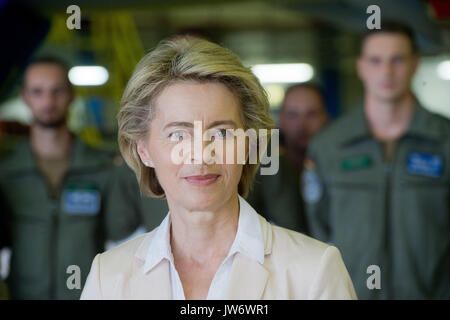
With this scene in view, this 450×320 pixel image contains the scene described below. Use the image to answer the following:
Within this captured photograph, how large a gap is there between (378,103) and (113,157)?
3.62 ft

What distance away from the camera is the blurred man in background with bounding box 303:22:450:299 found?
225 centimetres

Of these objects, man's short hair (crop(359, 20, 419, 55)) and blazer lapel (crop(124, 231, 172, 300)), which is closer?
blazer lapel (crop(124, 231, 172, 300))

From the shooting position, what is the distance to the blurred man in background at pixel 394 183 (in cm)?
225

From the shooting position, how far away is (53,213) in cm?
238

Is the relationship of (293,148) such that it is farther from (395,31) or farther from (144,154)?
(144,154)

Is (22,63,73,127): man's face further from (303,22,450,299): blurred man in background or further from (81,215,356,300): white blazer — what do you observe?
(81,215,356,300): white blazer

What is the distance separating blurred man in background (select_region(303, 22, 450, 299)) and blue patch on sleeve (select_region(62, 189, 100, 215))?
892 millimetres

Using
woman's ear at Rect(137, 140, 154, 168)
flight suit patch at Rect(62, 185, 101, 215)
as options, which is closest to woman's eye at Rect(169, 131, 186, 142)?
woman's ear at Rect(137, 140, 154, 168)

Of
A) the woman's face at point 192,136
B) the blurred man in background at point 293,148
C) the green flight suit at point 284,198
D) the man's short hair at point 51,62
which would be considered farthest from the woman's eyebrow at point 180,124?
the man's short hair at point 51,62

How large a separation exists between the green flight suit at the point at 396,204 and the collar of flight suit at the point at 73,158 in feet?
2.98

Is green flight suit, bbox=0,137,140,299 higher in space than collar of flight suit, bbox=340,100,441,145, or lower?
lower

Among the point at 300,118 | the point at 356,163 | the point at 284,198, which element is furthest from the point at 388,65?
the point at 284,198
